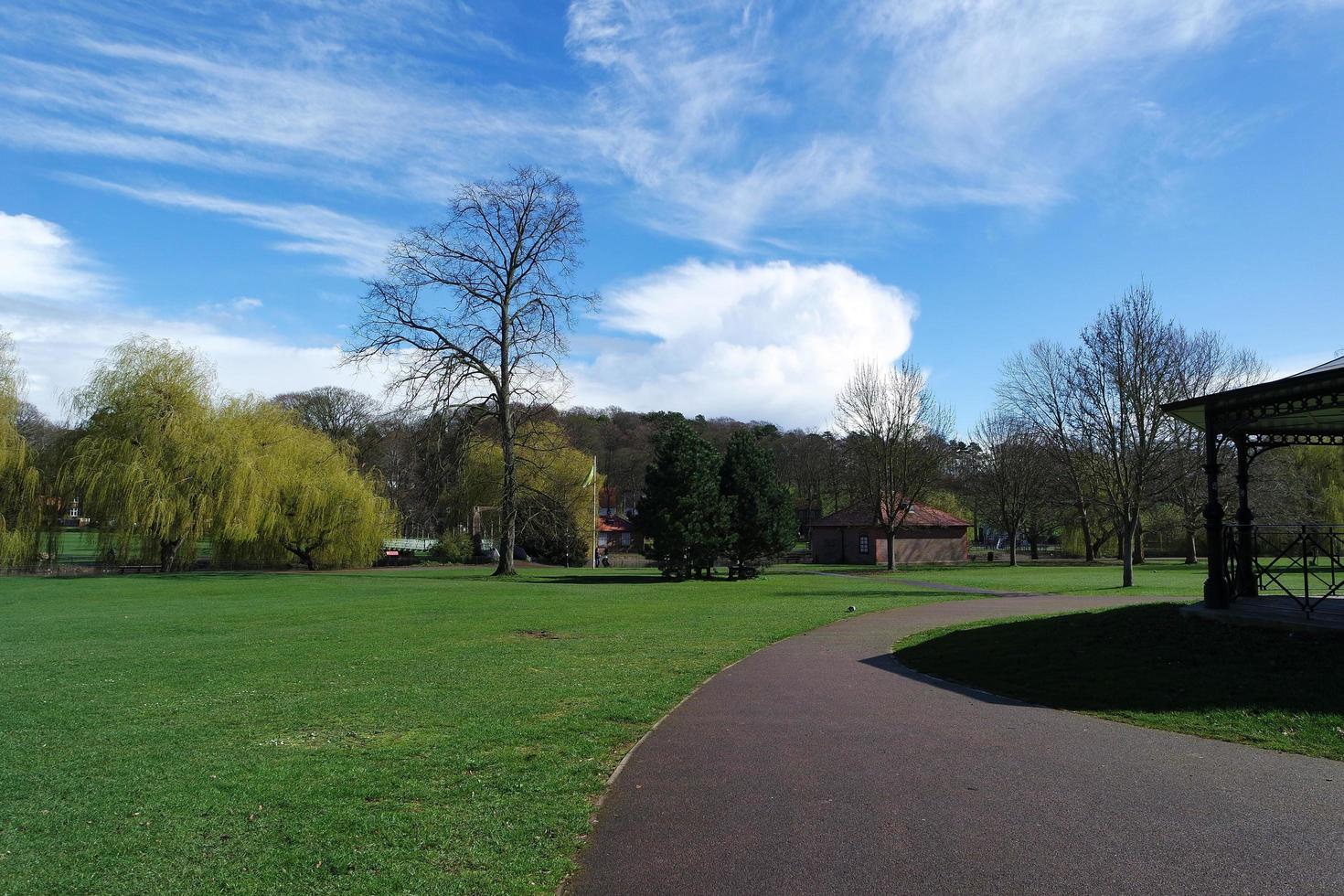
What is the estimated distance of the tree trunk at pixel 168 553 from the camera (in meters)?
40.5

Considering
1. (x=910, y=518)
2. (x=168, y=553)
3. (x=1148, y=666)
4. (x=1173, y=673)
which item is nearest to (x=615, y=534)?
(x=910, y=518)

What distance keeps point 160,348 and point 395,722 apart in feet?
125

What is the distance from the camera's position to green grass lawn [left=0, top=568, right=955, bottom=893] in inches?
205

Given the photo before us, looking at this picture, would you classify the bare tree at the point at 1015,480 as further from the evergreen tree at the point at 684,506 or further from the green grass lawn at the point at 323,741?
the green grass lawn at the point at 323,741

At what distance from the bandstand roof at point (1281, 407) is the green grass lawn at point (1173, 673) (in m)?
3.17

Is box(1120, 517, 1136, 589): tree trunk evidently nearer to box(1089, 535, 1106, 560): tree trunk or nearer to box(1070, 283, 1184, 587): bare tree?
box(1070, 283, 1184, 587): bare tree

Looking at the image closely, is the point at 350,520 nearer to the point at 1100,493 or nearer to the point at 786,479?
the point at 1100,493

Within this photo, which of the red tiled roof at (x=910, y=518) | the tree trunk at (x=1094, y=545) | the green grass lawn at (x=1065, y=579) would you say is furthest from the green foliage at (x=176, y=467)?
the tree trunk at (x=1094, y=545)

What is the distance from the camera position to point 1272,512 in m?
47.1

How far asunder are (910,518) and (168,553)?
1894 inches

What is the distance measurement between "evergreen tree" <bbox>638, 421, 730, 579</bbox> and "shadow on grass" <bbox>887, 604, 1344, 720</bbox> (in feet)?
82.7

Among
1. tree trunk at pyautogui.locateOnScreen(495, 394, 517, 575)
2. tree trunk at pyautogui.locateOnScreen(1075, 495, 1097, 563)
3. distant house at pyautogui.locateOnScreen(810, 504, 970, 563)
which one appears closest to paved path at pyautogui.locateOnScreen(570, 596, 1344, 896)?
tree trunk at pyautogui.locateOnScreen(495, 394, 517, 575)

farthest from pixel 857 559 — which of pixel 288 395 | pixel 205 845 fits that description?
pixel 205 845

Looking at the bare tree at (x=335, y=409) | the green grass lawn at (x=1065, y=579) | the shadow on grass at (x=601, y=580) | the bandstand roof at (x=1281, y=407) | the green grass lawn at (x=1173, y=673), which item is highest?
the bare tree at (x=335, y=409)
